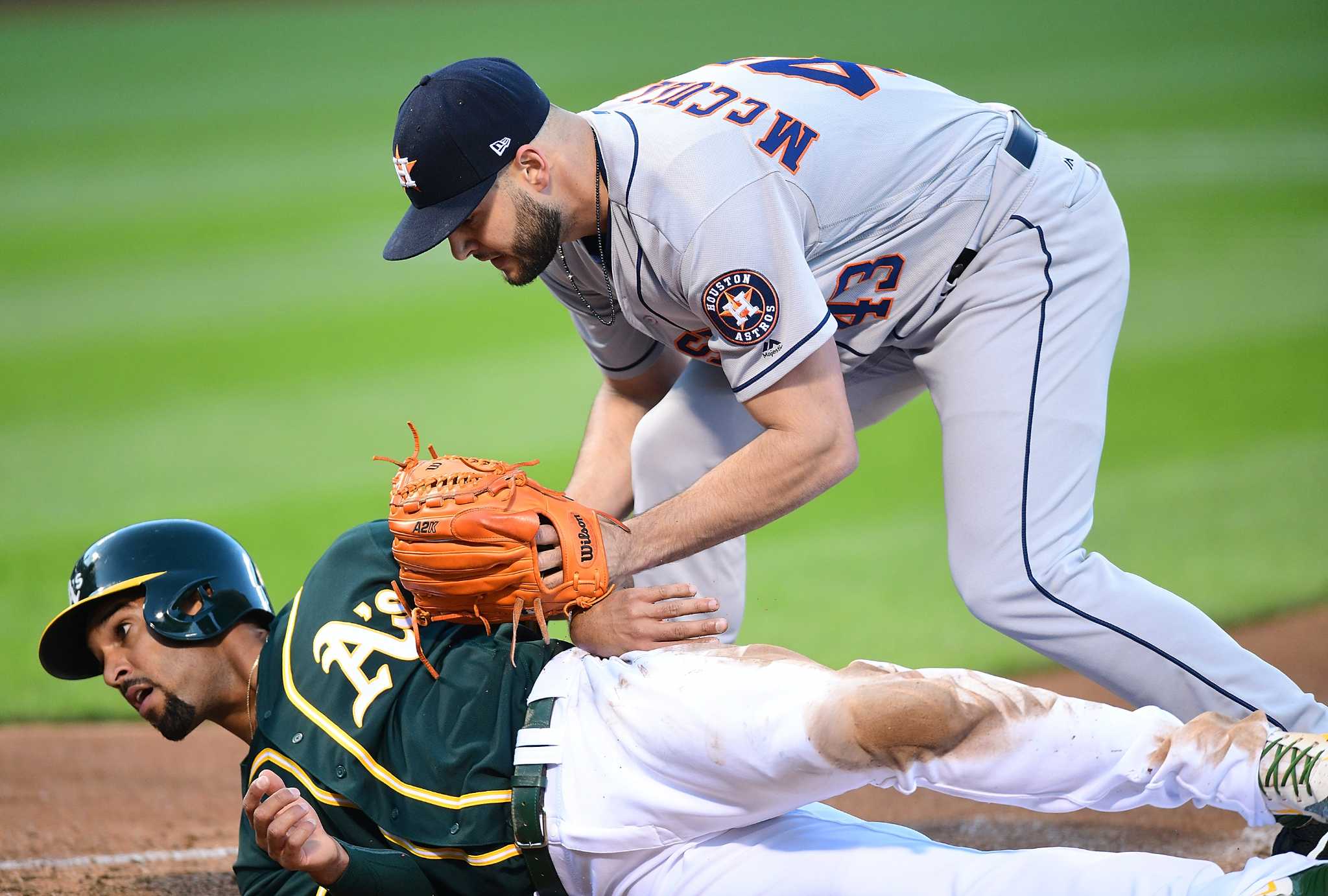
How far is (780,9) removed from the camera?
13.0 metres

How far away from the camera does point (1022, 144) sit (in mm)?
2824

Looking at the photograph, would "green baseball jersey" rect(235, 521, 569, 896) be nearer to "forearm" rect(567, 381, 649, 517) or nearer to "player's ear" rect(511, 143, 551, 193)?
"forearm" rect(567, 381, 649, 517)

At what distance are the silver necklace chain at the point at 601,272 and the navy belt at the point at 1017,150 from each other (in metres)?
0.70

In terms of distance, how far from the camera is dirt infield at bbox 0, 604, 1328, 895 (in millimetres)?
3178

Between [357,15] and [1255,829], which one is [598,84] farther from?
[1255,829]

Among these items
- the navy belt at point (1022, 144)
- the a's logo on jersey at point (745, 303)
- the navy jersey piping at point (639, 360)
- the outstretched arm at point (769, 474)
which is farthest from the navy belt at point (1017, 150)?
the navy jersey piping at point (639, 360)

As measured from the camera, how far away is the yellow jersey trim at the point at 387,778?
2.34 m

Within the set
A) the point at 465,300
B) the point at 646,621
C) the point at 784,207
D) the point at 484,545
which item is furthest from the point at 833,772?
the point at 465,300

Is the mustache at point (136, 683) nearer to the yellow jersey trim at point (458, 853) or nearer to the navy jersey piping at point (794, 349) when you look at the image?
the yellow jersey trim at point (458, 853)

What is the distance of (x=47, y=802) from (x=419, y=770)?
1.92 m

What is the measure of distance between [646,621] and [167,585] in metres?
1.00

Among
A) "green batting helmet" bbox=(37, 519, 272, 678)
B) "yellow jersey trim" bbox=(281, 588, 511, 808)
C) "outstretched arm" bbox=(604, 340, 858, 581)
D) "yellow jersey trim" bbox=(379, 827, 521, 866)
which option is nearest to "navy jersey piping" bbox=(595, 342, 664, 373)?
"outstretched arm" bbox=(604, 340, 858, 581)

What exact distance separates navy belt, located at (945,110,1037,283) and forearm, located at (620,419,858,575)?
1.50 feet

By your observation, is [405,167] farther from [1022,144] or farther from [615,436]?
[1022,144]
